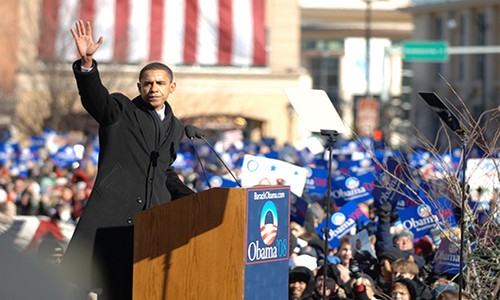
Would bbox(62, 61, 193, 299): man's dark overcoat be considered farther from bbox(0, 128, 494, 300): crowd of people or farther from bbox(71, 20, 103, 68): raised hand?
bbox(0, 128, 494, 300): crowd of people

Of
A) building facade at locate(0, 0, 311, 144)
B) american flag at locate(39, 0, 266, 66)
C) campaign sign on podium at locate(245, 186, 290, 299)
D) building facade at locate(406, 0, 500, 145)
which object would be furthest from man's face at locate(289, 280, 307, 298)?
building facade at locate(406, 0, 500, 145)

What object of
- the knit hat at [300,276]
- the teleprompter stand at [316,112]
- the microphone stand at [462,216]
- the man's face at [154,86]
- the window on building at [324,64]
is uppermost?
the man's face at [154,86]

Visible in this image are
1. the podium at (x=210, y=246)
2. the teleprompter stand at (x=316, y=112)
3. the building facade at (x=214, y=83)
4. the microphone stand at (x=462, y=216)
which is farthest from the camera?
the building facade at (x=214, y=83)

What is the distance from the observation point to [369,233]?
40.5 feet

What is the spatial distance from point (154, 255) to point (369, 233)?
6486mm

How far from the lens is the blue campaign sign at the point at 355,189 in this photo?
48.3 feet

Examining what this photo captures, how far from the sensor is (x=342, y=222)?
12.5m

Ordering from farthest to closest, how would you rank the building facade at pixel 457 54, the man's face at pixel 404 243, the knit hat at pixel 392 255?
1. the building facade at pixel 457 54
2. the man's face at pixel 404 243
3. the knit hat at pixel 392 255

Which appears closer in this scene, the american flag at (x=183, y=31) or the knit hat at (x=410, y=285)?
the knit hat at (x=410, y=285)

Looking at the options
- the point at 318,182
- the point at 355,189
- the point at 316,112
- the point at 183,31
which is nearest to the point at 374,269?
the point at 316,112

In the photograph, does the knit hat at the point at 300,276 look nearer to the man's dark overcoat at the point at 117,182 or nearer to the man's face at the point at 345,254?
the man's face at the point at 345,254

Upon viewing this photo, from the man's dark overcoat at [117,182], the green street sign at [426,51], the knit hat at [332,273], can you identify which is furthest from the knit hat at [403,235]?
the green street sign at [426,51]

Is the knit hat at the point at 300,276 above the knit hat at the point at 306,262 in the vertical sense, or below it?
above

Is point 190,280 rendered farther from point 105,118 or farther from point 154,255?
point 105,118
